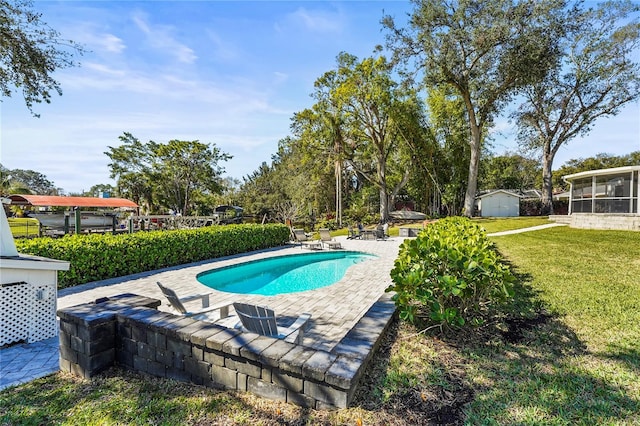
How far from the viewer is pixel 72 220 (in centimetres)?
1309

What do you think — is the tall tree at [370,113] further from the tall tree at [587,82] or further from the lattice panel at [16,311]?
the lattice panel at [16,311]

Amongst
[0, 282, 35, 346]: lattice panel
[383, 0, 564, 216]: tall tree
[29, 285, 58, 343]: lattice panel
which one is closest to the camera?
[0, 282, 35, 346]: lattice panel

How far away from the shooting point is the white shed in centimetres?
2923

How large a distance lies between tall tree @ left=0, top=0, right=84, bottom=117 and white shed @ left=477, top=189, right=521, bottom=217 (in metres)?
30.4

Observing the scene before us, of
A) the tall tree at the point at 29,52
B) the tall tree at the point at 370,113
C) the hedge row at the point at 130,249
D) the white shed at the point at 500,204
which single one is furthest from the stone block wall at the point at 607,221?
the tall tree at the point at 29,52

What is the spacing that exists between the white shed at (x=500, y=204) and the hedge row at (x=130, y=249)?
24835mm

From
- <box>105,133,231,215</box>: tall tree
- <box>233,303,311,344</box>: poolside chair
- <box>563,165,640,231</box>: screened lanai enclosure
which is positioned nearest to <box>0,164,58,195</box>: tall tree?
<box>105,133,231,215</box>: tall tree

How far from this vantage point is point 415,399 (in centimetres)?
233

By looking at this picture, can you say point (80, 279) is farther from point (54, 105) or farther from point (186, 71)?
point (186, 71)

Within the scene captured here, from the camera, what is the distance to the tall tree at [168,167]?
30.3 meters

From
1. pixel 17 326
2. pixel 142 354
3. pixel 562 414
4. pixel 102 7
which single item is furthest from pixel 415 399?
pixel 102 7

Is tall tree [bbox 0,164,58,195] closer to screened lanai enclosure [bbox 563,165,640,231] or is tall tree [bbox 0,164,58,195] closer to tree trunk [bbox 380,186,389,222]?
tree trunk [bbox 380,186,389,222]

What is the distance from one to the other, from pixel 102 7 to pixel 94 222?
1003 cm

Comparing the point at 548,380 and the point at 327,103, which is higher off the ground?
the point at 327,103
